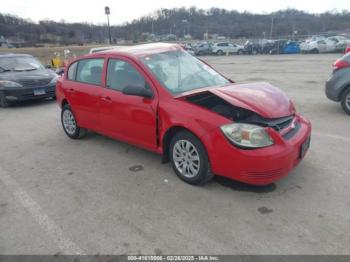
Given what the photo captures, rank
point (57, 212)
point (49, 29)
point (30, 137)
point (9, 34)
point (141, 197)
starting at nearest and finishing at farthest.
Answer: point (57, 212) → point (141, 197) → point (30, 137) → point (9, 34) → point (49, 29)

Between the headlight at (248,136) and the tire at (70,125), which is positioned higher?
the headlight at (248,136)

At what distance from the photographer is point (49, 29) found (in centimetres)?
8544

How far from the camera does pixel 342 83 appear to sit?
6.80m

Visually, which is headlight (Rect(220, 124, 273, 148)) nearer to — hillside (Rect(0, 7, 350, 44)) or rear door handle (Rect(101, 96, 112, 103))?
rear door handle (Rect(101, 96, 112, 103))

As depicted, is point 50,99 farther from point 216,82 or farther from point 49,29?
point 49,29

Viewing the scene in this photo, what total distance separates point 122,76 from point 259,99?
6.70 feet

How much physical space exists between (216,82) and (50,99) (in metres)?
7.70

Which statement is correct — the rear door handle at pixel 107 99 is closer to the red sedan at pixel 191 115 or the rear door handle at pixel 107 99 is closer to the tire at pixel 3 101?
the red sedan at pixel 191 115

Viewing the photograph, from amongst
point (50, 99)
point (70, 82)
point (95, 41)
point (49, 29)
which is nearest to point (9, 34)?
point (49, 29)

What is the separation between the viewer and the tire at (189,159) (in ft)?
12.2

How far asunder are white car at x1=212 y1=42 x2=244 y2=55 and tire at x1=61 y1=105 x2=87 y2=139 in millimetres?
33975

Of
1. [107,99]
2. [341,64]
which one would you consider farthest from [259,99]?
[341,64]

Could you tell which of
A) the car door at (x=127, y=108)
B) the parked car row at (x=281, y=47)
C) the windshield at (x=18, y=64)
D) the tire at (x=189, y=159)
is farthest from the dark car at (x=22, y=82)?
the parked car row at (x=281, y=47)

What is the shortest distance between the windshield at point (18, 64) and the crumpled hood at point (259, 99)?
335 inches
